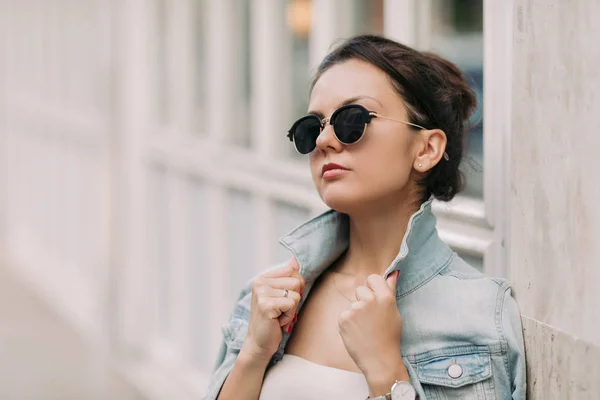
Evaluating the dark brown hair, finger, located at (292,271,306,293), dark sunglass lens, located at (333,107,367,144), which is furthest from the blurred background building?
finger, located at (292,271,306,293)

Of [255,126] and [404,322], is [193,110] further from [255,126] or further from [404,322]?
[404,322]

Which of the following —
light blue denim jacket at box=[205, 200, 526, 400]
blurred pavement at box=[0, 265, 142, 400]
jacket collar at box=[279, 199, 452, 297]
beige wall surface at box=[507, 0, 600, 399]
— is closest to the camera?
beige wall surface at box=[507, 0, 600, 399]

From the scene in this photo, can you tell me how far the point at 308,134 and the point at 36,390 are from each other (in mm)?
4204

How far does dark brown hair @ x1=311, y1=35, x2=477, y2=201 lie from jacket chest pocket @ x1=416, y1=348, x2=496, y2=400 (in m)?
0.41

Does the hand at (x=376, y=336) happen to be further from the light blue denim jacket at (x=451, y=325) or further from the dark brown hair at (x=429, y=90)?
the dark brown hair at (x=429, y=90)

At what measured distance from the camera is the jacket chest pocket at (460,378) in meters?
1.97

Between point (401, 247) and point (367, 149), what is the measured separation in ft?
0.74

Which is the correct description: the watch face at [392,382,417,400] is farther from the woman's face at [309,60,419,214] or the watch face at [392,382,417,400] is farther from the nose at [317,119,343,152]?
the nose at [317,119,343,152]

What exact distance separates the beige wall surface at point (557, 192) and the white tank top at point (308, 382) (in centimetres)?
38

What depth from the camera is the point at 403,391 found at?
6.29 ft

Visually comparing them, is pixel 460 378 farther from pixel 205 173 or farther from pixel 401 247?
pixel 205 173

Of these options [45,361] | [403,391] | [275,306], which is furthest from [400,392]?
[45,361]

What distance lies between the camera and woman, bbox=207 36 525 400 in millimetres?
1979

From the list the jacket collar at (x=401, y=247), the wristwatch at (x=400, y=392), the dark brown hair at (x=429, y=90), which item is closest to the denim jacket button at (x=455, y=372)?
the wristwatch at (x=400, y=392)
